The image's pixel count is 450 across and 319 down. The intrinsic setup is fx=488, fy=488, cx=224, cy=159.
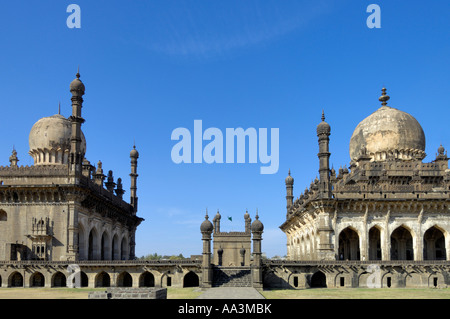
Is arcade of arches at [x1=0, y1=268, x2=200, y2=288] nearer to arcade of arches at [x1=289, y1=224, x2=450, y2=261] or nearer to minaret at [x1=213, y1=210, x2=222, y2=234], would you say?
A: arcade of arches at [x1=289, y1=224, x2=450, y2=261]

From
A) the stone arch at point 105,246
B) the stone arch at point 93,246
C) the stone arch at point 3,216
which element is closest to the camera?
the stone arch at point 3,216

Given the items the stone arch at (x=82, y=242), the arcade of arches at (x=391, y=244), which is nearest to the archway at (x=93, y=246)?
the stone arch at (x=82, y=242)

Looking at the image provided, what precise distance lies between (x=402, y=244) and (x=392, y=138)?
34.2 ft

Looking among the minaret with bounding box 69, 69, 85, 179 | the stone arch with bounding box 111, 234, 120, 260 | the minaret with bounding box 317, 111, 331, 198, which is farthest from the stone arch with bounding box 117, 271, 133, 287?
the minaret with bounding box 317, 111, 331, 198

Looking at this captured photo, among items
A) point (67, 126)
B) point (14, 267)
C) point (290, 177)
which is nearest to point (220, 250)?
point (290, 177)

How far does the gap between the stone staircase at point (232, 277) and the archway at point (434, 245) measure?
1830cm

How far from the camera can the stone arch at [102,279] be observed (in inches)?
1488

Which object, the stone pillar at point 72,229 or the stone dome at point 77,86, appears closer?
the stone pillar at point 72,229

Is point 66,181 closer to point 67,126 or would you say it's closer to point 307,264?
point 67,126

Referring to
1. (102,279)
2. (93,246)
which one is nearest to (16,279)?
(102,279)

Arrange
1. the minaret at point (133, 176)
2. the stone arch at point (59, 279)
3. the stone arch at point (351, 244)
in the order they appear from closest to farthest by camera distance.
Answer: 1. the stone arch at point (59, 279)
2. the stone arch at point (351, 244)
3. the minaret at point (133, 176)

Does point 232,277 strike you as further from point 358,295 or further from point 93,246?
point 93,246

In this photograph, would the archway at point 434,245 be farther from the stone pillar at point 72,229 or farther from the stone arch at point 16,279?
the stone arch at point 16,279

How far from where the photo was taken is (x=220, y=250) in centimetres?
6506
